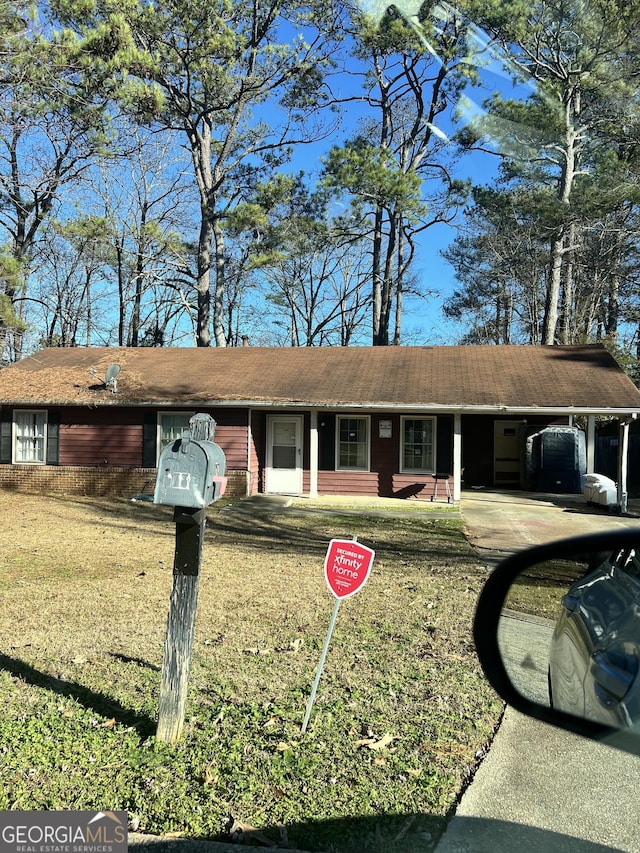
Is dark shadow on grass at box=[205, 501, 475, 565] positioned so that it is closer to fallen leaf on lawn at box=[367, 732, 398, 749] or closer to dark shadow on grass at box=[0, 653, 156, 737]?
dark shadow on grass at box=[0, 653, 156, 737]

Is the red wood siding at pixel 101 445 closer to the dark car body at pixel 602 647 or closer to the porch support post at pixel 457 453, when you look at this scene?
the porch support post at pixel 457 453

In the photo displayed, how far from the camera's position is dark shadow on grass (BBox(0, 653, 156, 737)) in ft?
11.3

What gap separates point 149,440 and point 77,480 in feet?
7.20

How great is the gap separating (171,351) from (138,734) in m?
17.2

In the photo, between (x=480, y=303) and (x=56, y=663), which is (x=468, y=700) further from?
(x=480, y=303)

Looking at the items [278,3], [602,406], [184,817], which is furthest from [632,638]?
[278,3]

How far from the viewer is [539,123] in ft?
61.6

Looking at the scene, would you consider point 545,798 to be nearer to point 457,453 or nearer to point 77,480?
point 457,453

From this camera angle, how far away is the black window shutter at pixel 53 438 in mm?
16000

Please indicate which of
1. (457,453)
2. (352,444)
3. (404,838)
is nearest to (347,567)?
(404,838)

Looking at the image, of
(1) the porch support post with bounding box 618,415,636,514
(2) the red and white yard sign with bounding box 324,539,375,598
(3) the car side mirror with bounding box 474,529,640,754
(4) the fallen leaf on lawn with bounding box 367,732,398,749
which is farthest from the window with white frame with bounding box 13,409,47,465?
(3) the car side mirror with bounding box 474,529,640,754

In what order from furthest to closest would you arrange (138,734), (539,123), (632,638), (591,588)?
(539,123)
(138,734)
(591,588)
(632,638)

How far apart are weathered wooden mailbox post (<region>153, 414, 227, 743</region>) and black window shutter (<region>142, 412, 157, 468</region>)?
1257cm

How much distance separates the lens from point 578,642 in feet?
5.16
